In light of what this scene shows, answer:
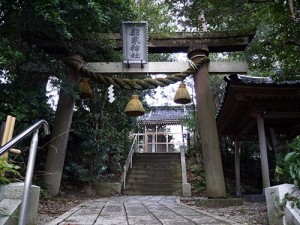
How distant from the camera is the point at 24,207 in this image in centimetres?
238

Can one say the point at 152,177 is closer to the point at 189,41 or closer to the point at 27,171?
the point at 189,41

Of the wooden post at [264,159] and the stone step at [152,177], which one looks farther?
the stone step at [152,177]

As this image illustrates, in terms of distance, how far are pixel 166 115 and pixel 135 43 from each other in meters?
16.6

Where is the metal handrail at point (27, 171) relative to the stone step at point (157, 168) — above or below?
below

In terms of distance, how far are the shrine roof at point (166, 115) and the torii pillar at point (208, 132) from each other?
1232 cm

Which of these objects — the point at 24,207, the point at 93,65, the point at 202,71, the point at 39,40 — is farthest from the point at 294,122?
the point at 24,207

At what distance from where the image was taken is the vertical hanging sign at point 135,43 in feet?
24.2

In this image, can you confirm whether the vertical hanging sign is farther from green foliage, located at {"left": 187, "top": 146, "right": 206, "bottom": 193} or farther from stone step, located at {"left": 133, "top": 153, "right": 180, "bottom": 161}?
stone step, located at {"left": 133, "top": 153, "right": 180, "bottom": 161}

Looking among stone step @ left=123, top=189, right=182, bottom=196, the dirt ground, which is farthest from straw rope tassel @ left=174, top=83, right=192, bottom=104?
stone step @ left=123, top=189, right=182, bottom=196

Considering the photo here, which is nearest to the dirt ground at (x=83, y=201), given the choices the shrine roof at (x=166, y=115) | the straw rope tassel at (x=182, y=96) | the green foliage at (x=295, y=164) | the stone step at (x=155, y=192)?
the green foliage at (x=295, y=164)

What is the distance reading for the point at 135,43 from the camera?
7.45 m

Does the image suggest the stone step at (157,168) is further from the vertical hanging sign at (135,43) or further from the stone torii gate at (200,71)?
the vertical hanging sign at (135,43)

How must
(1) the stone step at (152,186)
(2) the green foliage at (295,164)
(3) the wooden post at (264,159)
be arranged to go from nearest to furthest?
(2) the green foliage at (295,164) → (3) the wooden post at (264,159) → (1) the stone step at (152,186)

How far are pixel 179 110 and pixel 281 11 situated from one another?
65.7ft
